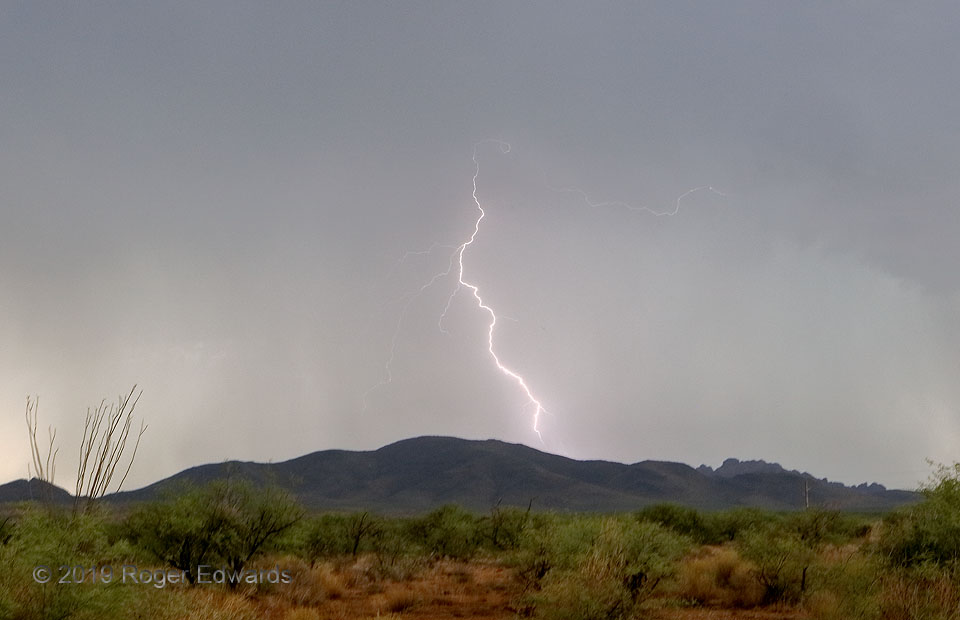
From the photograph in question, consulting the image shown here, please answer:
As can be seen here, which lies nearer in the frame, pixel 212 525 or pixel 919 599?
pixel 919 599

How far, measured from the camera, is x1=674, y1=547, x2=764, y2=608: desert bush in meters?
18.2

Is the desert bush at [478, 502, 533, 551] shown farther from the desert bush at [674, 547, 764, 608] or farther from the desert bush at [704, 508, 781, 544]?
the desert bush at [674, 547, 764, 608]

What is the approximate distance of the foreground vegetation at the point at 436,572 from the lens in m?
9.82

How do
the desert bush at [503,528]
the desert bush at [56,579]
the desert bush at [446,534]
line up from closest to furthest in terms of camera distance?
1. the desert bush at [56,579]
2. the desert bush at [446,534]
3. the desert bush at [503,528]

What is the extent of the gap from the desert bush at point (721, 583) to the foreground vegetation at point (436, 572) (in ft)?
0.14

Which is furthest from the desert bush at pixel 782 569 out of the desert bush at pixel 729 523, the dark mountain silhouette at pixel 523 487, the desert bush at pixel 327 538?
the dark mountain silhouette at pixel 523 487

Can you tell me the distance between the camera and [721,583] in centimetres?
1989

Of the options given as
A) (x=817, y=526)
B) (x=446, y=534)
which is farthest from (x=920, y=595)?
(x=446, y=534)

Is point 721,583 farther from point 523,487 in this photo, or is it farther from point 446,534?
point 523,487

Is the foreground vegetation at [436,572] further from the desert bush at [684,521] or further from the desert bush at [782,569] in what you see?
the desert bush at [684,521]

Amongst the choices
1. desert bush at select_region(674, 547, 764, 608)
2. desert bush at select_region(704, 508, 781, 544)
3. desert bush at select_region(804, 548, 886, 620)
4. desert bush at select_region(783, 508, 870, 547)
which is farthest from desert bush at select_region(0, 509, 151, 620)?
desert bush at select_region(704, 508, 781, 544)

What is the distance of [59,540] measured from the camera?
380 inches

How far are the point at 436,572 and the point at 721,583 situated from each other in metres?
11.0

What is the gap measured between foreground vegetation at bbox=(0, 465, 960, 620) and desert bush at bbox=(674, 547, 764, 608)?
44mm
